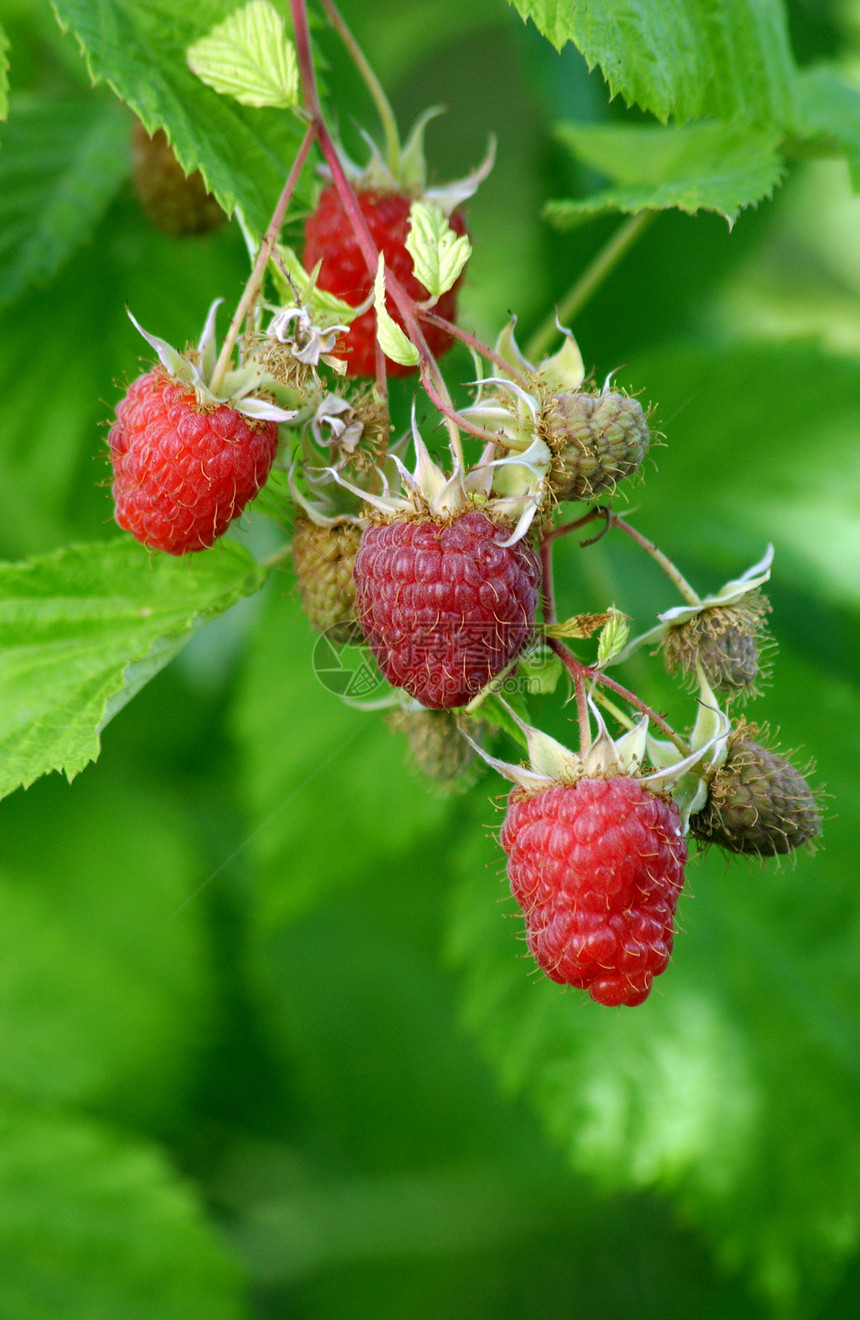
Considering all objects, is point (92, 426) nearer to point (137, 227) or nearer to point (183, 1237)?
point (137, 227)

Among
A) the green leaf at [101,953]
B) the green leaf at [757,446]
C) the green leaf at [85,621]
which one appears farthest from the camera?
the green leaf at [101,953]

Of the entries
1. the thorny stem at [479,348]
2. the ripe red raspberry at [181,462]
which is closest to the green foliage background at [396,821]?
the ripe red raspberry at [181,462]

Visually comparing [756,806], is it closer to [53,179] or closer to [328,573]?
[328,573]

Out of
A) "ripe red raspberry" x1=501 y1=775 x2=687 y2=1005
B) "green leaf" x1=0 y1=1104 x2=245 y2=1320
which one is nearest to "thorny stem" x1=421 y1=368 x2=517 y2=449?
"ripe red raspberry" x1=501 y1=775 x2=687 y2=1005

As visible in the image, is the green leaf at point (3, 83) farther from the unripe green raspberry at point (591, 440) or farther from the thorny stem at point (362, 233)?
the unripe green raspberry at point (591, 440)

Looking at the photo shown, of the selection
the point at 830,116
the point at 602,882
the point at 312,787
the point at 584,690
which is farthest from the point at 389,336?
the point at 312,787

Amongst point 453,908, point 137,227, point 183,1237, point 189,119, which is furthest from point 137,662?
point 183,1237
